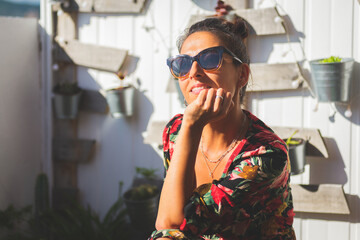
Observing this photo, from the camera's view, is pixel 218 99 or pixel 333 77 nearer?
pixel 218 99

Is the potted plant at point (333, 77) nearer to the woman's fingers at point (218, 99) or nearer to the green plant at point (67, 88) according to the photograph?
the woman's fingers at point (218, 99)

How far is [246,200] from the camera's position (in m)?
1.35

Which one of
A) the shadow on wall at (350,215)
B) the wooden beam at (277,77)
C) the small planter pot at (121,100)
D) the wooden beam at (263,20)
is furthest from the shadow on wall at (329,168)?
the small planter pot at (121,100)

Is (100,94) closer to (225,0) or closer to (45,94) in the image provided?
(45,94)

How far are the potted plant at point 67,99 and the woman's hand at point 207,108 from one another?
2366mm

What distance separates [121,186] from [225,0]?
5.84ft

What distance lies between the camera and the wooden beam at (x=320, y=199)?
2984 mm

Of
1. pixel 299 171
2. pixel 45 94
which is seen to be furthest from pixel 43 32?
pixel 299 171

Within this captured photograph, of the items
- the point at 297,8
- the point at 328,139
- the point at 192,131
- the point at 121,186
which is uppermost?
the point at 297,8

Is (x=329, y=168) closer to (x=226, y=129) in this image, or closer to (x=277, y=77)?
(x=277, y=77)

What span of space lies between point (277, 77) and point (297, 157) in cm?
62

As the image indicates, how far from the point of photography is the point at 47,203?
3.60 m

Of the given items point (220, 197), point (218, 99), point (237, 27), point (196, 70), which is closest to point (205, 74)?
point (196, 70)

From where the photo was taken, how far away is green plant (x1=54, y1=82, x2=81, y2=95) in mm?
3578
